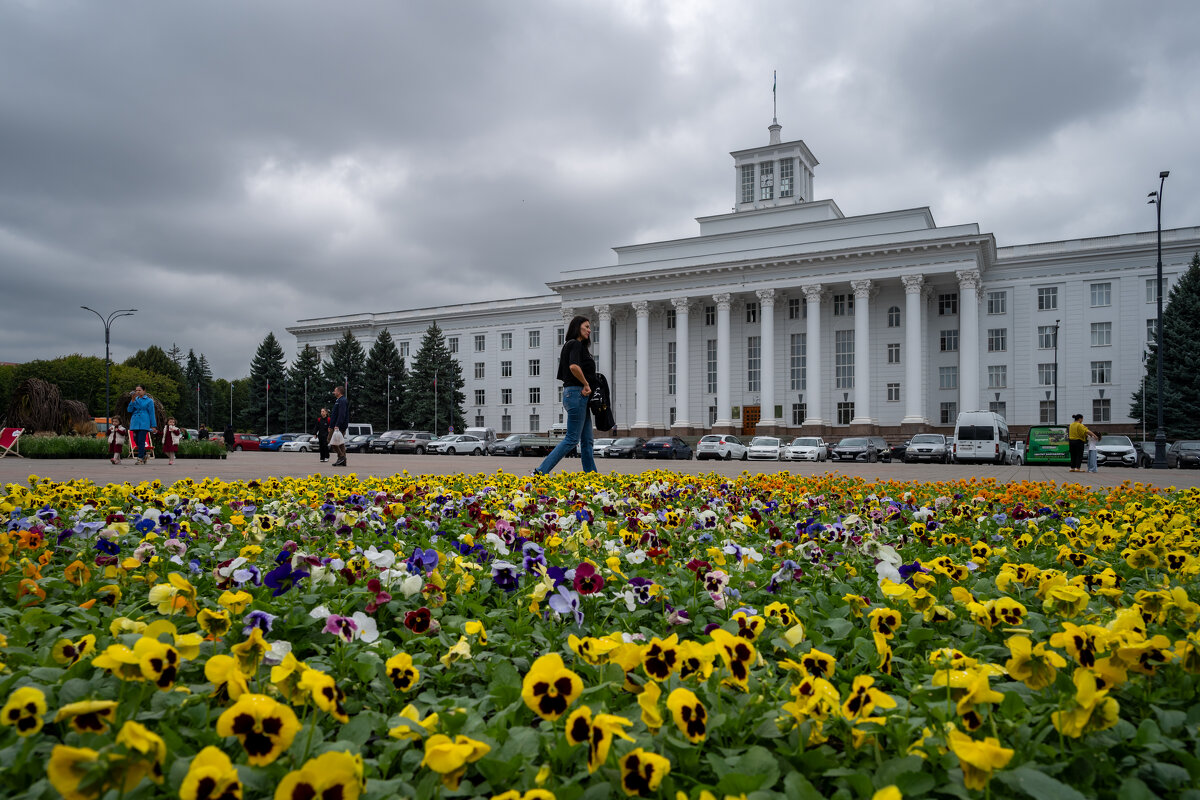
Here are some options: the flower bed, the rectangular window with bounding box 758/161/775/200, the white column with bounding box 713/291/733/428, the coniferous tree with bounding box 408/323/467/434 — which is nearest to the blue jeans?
the flower bed

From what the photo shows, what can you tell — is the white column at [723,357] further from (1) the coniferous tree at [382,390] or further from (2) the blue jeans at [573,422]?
(2) the blue jeans at [573,422]

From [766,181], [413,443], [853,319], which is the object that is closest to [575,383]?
[413,443]

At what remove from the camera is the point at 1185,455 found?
3231 cm

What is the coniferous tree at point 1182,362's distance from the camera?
41688mm

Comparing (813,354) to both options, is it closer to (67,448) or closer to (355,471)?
(355,471)

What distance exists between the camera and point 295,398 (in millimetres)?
77000

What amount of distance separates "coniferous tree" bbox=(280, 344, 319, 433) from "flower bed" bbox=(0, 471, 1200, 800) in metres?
75.9

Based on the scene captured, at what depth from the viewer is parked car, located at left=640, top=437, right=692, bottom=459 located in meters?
39.0

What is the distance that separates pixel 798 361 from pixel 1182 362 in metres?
23.6

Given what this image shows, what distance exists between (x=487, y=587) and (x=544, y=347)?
69289mm

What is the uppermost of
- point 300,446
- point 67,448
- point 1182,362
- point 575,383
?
point 1182,362

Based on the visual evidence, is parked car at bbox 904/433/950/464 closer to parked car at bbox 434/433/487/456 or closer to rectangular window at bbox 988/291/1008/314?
rectangular window at bbox 988/291/1008/314

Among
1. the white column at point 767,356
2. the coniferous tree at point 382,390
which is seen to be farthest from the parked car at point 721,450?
the coniferous tree at point 382,390

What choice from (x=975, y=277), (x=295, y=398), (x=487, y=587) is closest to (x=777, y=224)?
(x=975, y=277)
